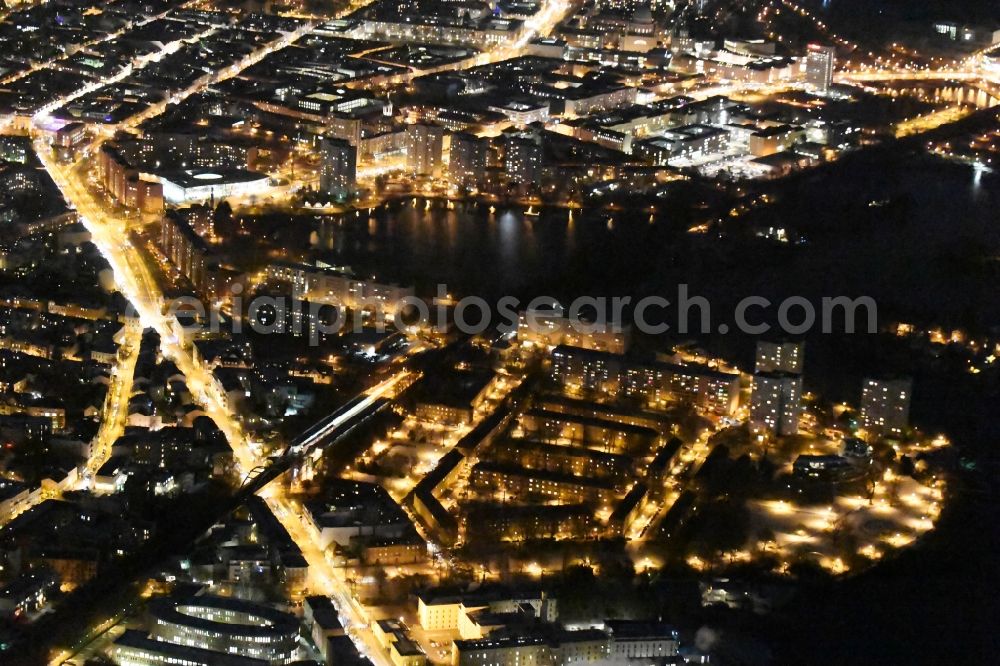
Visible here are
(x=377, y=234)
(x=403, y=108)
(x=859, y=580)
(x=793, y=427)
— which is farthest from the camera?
(x=403, y=108)

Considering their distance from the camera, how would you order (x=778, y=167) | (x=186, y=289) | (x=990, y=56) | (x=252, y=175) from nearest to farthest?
(x=186, y=289)
(x=252, y=175)
(x=778, y=167)
(x=990, y=56)

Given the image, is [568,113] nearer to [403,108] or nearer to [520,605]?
[403,108]

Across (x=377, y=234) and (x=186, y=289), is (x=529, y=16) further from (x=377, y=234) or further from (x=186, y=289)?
(x=186, y=289)

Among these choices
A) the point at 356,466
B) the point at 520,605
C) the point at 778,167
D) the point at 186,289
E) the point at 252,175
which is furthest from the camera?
the point at 778,167

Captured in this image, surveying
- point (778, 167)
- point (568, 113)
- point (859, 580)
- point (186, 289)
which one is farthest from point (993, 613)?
point (568, 113)

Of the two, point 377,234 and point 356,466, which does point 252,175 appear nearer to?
point 377,234

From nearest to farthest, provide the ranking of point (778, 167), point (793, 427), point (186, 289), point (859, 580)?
point (859, 580) < point (793, 427) < point (186, 289) < point (778, 167)

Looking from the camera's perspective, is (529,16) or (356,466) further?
(529,16)

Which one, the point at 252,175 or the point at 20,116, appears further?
the point at 20,116

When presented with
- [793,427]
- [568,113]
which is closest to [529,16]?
[568,113]
